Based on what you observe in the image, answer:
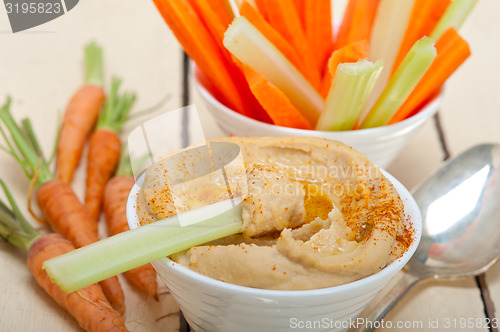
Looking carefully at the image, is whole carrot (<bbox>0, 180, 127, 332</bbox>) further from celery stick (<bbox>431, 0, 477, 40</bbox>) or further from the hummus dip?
celery stick (<bbox>431, 0, 477, 40</bbox>)

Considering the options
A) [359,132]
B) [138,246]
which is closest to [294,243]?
[138,246]

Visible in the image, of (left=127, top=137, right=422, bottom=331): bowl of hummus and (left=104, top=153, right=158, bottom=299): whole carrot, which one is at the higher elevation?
(left=127, top=137, right=422, bottom=331): bowl of hummus

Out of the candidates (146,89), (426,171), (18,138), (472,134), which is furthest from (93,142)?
(472,134)

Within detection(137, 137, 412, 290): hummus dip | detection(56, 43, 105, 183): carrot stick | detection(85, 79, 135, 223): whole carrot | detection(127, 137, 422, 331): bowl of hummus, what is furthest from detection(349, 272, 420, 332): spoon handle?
detection(56, 43, 105, 183): carrot stick

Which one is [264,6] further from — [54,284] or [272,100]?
[54,284]

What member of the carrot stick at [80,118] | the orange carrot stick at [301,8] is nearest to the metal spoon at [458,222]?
the orange carrot stick at [301,8]

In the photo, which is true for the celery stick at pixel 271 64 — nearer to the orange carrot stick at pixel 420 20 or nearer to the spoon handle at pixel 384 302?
the orange carrot stick at pixel 420 20

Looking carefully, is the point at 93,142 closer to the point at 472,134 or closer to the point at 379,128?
the point at 379,128
